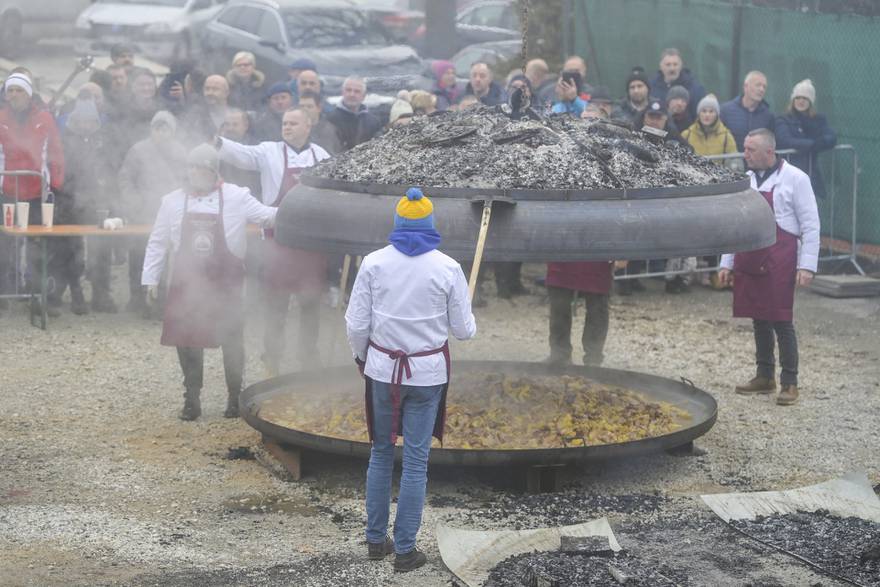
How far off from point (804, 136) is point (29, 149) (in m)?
7.50

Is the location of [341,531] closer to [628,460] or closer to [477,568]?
[477,568]

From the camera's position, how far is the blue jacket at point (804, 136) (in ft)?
47.5

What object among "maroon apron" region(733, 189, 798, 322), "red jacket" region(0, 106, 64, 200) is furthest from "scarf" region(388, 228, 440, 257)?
"red jacket" region(0, 106, 64, 200)

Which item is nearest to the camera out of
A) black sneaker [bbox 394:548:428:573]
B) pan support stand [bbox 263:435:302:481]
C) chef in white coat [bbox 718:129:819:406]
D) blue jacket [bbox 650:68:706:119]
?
black sneaker [bbox 394:548:428:573]

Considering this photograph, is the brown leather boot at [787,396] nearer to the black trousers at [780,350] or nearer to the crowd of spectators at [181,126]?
the black trousers at [780,350]

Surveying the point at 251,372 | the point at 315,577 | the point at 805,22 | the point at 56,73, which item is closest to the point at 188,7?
the point at 56,73

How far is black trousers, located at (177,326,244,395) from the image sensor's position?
32.6ft

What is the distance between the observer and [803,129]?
14.6 m

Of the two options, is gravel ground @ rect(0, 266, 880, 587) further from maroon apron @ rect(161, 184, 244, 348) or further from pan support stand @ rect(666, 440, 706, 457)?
maroon apron @ rect(161, 184, 244, 348)

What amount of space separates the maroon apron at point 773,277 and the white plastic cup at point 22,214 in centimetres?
610

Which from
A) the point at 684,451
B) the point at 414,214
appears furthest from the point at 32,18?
the point at 414,214

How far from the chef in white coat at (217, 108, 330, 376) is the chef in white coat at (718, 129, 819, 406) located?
3036 mm

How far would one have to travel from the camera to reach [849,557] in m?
7.07

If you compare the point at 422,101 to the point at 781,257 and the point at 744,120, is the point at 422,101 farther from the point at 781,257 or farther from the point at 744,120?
the point at 781,257
